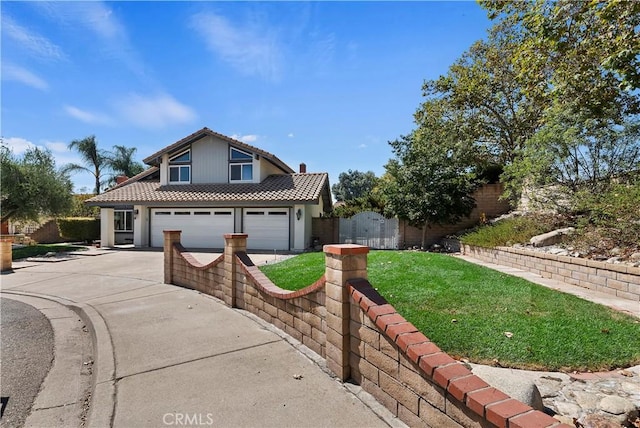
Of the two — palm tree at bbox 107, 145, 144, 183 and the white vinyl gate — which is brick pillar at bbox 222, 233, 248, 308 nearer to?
the white vinyl gate

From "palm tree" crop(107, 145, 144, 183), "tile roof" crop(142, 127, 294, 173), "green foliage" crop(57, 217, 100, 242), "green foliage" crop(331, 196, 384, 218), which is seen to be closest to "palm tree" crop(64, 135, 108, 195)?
"palm tree" crop(107, 145, 144, 183)

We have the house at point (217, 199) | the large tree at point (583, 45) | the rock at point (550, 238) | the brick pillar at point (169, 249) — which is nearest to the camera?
the large tree at point (583, 45)

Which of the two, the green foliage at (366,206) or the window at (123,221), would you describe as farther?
the window at (123,221)

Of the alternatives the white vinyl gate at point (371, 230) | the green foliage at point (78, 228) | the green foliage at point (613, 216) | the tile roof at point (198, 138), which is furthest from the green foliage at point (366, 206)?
the green foliage at point (78, 228)

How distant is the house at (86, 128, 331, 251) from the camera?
59.4 feet

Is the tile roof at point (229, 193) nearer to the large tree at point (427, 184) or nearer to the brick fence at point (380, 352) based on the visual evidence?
the large tree at point (427, 184)

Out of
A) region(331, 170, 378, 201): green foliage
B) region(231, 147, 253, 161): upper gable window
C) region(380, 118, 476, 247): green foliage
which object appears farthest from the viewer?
region(331, 170, 378, 201): green foliage

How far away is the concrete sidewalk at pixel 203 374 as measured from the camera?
294 centimetres

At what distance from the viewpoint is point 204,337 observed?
4.97 metres

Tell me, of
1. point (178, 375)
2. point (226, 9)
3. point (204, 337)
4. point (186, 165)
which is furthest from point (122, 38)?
point (186, 165)

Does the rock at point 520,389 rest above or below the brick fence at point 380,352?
below

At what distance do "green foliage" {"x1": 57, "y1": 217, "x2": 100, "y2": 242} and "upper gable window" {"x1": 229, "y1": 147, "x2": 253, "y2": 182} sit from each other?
490 inches
